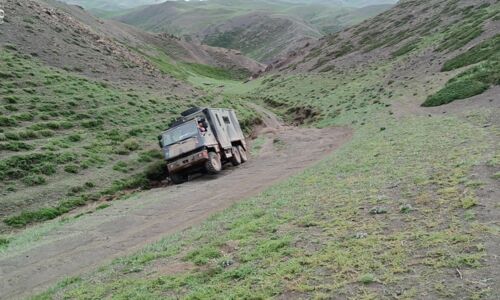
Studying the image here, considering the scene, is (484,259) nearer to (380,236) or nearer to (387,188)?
(380,236)

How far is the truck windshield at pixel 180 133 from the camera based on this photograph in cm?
2762

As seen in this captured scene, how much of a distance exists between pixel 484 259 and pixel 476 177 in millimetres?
5092

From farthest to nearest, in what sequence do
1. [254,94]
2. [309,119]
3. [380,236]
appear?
[254,94]
[309,119]
[380,236]

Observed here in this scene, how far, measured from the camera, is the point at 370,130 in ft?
102

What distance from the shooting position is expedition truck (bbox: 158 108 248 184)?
26.9m

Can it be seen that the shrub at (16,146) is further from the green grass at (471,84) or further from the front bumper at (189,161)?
the green grass at (471,84)

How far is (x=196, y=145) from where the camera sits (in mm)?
26922

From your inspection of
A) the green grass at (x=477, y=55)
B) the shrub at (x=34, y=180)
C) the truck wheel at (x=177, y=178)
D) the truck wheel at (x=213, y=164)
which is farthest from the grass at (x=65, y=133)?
the green grass at (x=477, y=55)

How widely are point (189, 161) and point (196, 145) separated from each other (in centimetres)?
102

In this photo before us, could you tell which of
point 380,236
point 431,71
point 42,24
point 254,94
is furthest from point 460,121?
point 254,94

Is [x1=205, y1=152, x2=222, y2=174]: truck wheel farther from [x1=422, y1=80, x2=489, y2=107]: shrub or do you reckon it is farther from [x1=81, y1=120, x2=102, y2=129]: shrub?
[x1=422, y1=80, x2=489, y2=107]: shrub

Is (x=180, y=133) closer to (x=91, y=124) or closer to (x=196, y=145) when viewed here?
(x=196, y=145)

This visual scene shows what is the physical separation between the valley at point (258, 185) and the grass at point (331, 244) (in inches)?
1.9

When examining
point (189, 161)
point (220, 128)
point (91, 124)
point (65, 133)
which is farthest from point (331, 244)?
point (91, 124)
